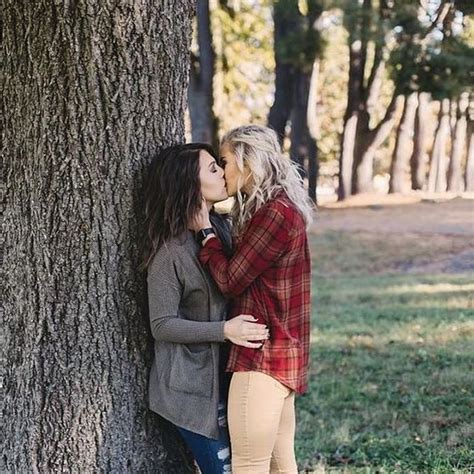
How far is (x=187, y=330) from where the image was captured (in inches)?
115

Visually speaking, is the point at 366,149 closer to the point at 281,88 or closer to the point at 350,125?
the point at 350,125

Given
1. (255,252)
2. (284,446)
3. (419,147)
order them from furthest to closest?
(419,147), (284,446), (255,252)

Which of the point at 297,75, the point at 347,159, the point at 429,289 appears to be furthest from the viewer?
the point at 347,159

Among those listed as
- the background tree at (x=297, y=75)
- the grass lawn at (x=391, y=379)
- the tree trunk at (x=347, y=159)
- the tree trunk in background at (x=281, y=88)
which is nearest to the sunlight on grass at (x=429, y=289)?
the grass lawn at (x=391, y=379)

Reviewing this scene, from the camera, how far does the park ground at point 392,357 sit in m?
4.87

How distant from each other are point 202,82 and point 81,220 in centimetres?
1486

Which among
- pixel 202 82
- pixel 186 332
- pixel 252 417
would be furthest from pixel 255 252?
pixel 202 82

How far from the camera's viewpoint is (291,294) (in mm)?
2963

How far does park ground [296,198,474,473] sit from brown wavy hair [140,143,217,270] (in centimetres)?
→ 207

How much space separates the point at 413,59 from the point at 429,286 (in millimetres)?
4233

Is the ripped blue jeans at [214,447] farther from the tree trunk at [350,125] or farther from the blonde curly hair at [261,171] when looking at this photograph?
the tree trunk at [350,125]

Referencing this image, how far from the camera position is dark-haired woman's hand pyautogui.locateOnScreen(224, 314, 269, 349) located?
2.87 metres

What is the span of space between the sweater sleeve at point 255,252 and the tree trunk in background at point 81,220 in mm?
450

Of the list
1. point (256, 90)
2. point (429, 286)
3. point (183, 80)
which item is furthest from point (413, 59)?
point (256, 90)
